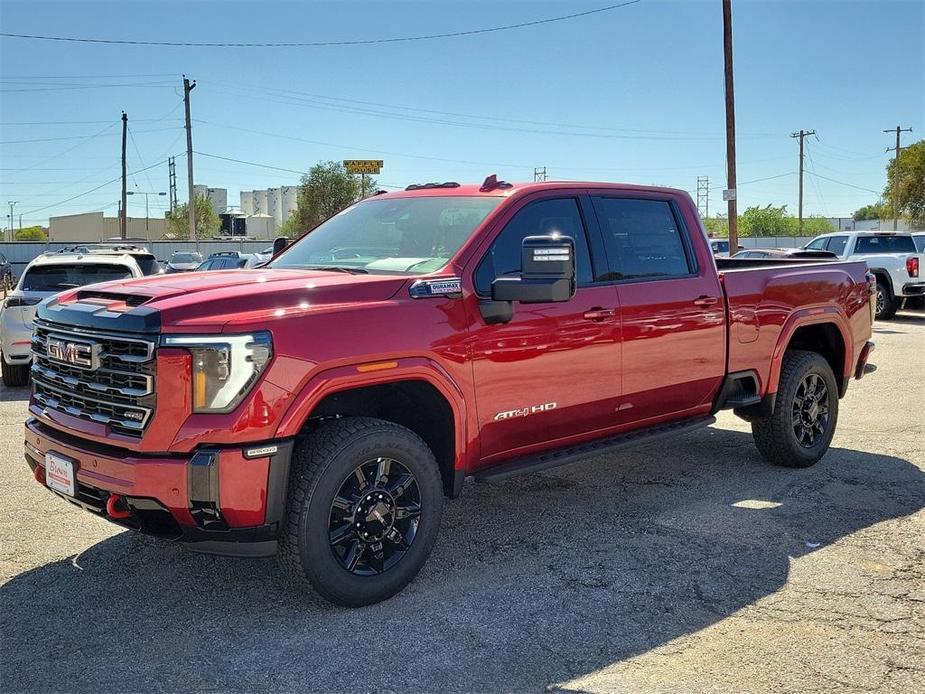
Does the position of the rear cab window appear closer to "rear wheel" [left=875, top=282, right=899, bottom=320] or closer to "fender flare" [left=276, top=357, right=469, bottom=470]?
"fender flare" [left=276, top=357, right=469, bottom=470]

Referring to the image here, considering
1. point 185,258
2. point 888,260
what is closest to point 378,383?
point 888,260

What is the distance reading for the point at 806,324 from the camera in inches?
254

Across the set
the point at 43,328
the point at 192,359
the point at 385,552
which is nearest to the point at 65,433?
the point at 43,328

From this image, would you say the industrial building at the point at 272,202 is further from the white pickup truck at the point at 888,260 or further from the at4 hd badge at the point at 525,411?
the at4 hd badge at the point at 525,411

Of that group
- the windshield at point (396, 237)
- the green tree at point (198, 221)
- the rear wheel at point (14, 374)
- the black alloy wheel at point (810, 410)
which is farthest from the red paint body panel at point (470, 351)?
the green tree at point (198, 221)

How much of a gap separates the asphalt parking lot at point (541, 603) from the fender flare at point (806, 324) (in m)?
0.79

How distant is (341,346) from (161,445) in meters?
0.86

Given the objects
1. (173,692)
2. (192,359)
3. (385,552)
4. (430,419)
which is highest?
(192,359)

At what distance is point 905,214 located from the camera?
64.6m

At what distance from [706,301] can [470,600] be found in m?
2.62

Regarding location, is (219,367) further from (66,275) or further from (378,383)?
(66,275)

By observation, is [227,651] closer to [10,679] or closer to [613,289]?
[10,679]

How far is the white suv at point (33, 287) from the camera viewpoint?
33.7 feet

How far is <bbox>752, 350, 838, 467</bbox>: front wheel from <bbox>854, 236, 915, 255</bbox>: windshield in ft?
45.5
